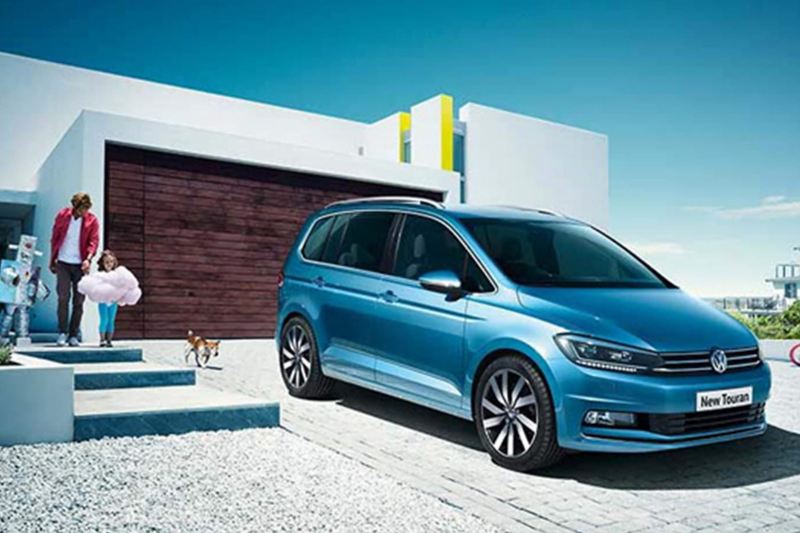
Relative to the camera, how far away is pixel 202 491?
4.17 meters

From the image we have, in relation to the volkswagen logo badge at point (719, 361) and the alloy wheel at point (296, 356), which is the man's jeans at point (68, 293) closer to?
the alloy wheel at point (296, 356)

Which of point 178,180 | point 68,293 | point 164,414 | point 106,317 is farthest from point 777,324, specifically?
point 164,414

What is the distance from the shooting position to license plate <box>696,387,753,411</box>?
465cm

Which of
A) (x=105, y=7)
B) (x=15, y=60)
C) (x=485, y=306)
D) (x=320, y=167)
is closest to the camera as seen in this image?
(x=485, y=306)

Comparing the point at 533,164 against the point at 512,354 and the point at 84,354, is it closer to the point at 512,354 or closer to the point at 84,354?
the point at 84,354

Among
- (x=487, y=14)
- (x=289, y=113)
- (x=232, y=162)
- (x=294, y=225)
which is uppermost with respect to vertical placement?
(x=487, y=14)

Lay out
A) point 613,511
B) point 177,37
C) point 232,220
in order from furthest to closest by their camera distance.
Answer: point 177,37, point 232,220, point 613,511

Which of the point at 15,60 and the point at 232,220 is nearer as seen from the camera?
the point at 232,220

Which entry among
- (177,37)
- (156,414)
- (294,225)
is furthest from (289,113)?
(156,414)

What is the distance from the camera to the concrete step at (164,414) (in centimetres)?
528

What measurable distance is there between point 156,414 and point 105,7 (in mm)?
22951

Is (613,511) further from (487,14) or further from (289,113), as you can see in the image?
(289,113)

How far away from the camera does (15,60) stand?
20250 millimetres

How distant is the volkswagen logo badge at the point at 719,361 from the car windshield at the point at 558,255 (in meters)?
0.95
